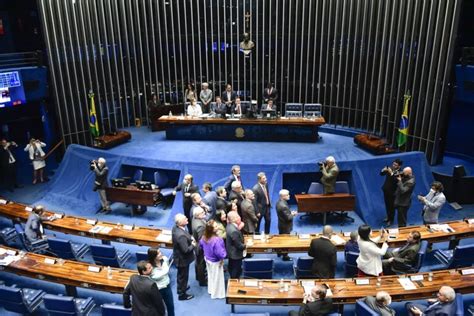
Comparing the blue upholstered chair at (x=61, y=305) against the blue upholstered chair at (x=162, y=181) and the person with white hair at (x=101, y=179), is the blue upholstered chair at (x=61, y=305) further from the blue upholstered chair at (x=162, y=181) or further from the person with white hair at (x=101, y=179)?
the blue upholstered chair at (x=162, y=181)

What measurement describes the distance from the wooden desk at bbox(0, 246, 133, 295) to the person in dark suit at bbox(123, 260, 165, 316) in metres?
1.35

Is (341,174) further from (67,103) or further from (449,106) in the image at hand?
(67,103)

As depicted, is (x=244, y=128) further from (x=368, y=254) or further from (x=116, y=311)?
(x=116, y=311)

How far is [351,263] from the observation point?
768 cm

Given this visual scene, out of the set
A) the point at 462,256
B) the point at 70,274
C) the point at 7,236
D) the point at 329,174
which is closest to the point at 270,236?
the point at 329,174

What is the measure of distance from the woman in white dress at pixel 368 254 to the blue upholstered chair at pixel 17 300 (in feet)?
17.9

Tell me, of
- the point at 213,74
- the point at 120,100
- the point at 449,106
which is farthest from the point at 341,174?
the point at 120,100

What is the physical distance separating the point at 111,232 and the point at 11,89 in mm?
6958

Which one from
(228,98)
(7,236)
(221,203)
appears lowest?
(7,236)

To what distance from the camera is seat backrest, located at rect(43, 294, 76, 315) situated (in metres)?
6.58

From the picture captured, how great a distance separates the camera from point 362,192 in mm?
11258

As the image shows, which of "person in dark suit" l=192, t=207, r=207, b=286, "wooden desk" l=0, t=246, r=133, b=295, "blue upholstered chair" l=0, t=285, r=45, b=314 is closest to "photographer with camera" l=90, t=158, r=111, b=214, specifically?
"wooden desk" l=0, t=246, r=133, b=295

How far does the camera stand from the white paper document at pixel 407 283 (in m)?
6.88

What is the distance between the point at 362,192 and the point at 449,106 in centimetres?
395
